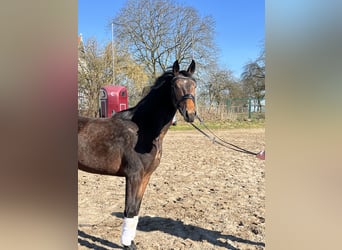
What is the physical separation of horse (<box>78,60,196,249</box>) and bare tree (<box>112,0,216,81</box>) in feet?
1.05

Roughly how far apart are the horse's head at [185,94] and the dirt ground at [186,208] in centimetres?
98

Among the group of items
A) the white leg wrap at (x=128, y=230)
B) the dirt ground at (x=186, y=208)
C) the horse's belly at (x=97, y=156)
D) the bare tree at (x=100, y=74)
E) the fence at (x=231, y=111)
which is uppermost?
the bare tree at (x=100, y=74)

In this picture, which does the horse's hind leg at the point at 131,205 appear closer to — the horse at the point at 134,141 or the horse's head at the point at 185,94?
the horse at the point at 134,141

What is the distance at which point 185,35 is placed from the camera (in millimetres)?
1936

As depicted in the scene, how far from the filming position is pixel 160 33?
1.96 metres

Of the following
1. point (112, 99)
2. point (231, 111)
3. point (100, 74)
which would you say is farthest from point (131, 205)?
point (231, 111)

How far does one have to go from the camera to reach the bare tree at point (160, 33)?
187 centimetres

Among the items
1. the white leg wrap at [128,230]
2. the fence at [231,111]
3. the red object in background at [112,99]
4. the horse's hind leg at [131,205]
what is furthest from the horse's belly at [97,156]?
the fence at [231,111]

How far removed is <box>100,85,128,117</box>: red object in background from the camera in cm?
199

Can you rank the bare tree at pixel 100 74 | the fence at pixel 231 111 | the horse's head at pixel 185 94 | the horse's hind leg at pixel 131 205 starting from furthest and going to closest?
1. the fence at pixel 231 111
2. the bare tree at pixel 100 74
3. the horse's hind leg at pixel 131 205
4. the horse's head at pixel 185 94
